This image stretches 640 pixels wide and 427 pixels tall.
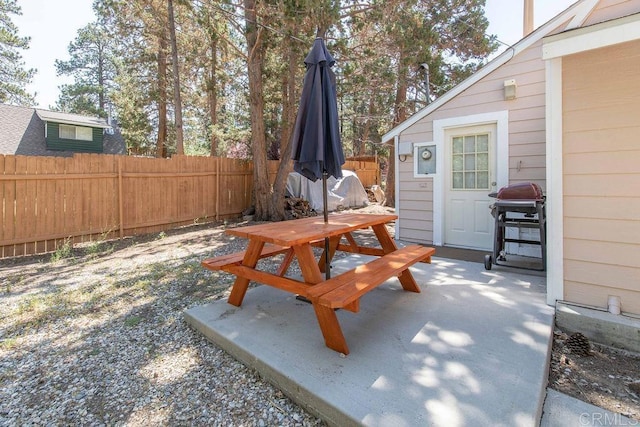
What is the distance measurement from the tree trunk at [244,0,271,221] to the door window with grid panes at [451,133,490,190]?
5.05m

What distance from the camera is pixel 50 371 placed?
2.07 meters

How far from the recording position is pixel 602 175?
2441mm

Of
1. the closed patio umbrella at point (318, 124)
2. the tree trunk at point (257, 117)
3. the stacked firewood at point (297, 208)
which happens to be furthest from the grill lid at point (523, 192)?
the stacked firewood at point (297, 208)

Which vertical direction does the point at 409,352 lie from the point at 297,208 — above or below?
below

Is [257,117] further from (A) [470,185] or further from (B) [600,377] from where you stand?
(B) [600,377]

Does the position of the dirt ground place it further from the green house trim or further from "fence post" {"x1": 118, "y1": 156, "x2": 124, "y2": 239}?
the green house trim

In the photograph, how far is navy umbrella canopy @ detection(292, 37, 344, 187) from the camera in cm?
272

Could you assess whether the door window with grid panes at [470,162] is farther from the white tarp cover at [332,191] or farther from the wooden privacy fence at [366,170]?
the wooden privacy fence at [366,170]

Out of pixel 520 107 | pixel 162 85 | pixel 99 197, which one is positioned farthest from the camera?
pixel 162 85

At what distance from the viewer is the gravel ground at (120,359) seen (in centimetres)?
169

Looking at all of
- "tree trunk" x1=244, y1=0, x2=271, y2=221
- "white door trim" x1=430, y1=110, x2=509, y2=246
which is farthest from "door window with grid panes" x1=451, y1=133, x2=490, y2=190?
"tree trunk" x1=244, y1=0, x2=271, y2=221

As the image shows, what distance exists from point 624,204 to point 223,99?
645 inches

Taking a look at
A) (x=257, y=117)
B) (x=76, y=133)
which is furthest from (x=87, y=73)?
(x=257, y=117)

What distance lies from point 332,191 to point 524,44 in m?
8.15
